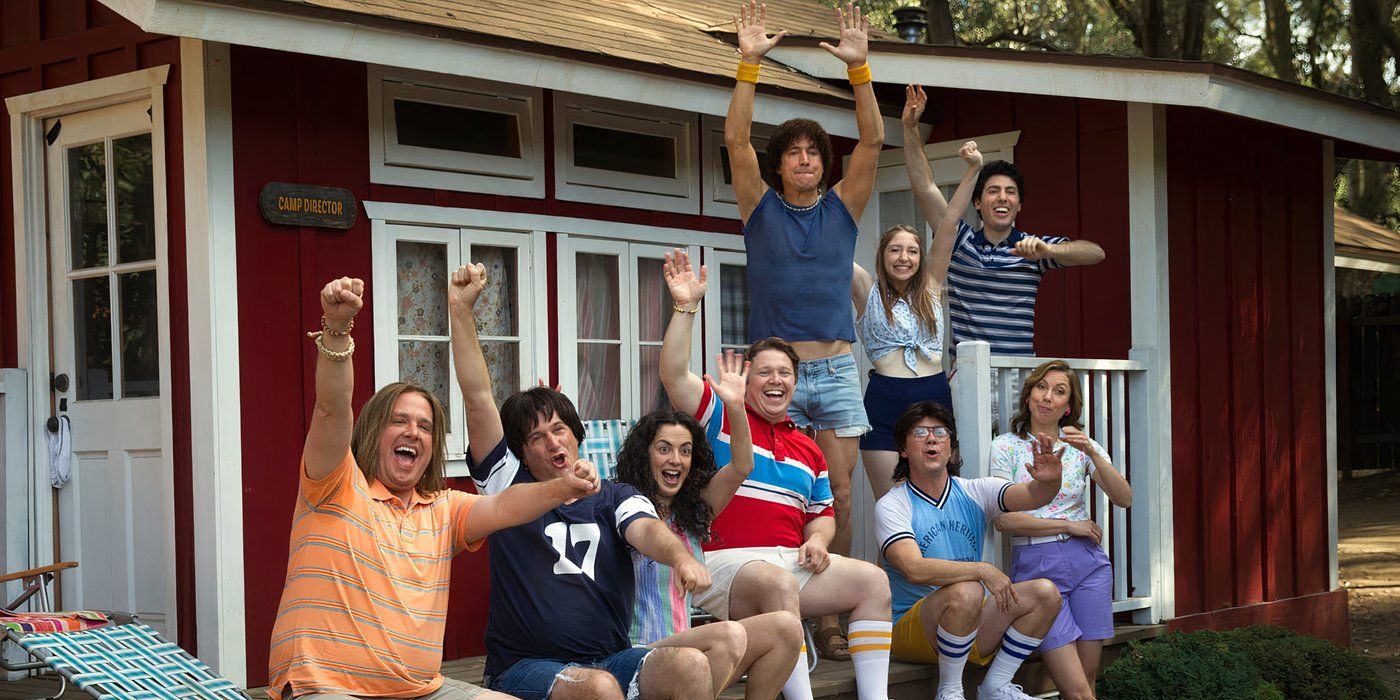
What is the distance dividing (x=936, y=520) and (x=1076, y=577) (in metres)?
0.73

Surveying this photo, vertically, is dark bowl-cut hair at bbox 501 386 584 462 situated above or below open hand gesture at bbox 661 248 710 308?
below

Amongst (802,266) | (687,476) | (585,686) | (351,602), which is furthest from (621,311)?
(351,602)

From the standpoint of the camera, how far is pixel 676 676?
388 cm

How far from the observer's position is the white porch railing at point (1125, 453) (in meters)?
5.99

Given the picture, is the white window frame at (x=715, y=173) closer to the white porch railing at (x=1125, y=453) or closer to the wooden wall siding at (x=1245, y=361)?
the white porch railing at (x=1125, y=453)

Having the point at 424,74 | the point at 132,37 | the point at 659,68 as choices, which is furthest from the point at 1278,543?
the point at 132,37

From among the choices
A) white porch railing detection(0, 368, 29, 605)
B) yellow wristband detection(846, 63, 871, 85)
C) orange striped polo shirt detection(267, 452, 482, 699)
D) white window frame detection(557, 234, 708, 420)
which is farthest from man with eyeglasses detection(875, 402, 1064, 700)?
white porch railing detection(0, 368, 29, 605)

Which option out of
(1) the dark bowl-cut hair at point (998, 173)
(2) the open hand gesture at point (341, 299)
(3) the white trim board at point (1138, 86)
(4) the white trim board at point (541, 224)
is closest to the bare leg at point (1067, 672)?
(1) the dark bowl-cut hair at point (998, 173)

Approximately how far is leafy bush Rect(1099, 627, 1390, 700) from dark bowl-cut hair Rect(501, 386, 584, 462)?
2.87m

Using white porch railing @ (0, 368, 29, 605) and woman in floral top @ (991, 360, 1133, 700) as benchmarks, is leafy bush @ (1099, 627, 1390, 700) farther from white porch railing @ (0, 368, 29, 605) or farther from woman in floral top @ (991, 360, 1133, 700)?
white porch railing @ (0, 368, 29, 605)

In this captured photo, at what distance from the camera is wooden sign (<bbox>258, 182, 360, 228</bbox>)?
17.4 ft

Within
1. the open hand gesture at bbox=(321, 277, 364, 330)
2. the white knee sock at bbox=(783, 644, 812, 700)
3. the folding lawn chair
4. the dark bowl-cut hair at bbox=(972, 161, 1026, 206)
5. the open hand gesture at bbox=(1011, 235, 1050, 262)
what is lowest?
the white knee sock at bbox=(783, 644, 812, 700)

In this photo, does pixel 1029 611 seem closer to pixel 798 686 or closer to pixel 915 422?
pixel 915 422

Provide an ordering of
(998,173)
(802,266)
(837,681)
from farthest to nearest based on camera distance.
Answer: (998,173)
(802,266)
(837,681)
